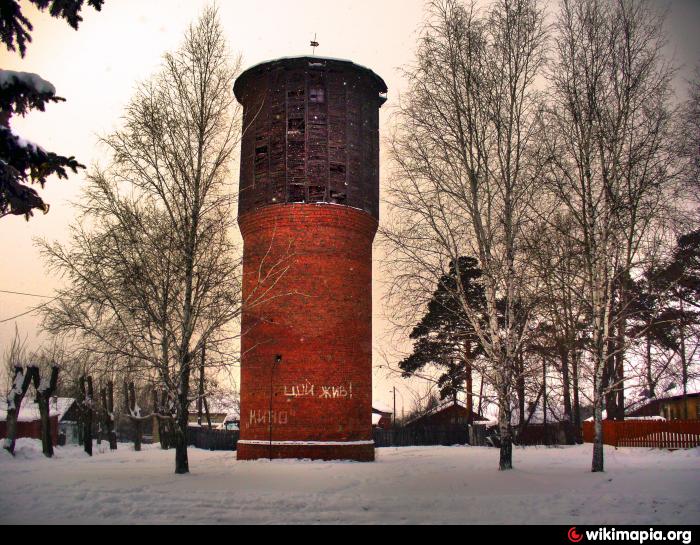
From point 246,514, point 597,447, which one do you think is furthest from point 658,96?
point 246,514

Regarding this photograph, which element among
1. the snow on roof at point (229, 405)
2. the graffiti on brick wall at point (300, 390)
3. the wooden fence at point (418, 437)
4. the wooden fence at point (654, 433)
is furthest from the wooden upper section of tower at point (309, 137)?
the snow on roof at point (229, 405)

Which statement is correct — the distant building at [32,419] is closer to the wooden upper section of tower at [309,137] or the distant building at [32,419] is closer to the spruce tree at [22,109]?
the wooden upper section of tower at [309,137]

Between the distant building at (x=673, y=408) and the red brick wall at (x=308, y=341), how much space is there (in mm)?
18836

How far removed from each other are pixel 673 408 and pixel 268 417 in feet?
127

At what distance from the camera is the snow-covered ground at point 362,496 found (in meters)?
10.8

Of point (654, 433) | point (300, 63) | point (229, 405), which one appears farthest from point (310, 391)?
point (229, 405)

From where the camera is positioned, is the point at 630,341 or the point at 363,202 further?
the point at 363,202

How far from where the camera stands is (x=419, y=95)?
18.9m

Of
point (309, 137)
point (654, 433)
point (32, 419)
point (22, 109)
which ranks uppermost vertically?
point (309, 137)

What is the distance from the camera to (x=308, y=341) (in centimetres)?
2320

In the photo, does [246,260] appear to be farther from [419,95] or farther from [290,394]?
[419,95]

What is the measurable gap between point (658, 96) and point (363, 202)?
1069cm

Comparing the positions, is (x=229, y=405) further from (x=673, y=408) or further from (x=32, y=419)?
(x=673, y=408)

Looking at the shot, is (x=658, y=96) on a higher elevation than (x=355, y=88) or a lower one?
lower
